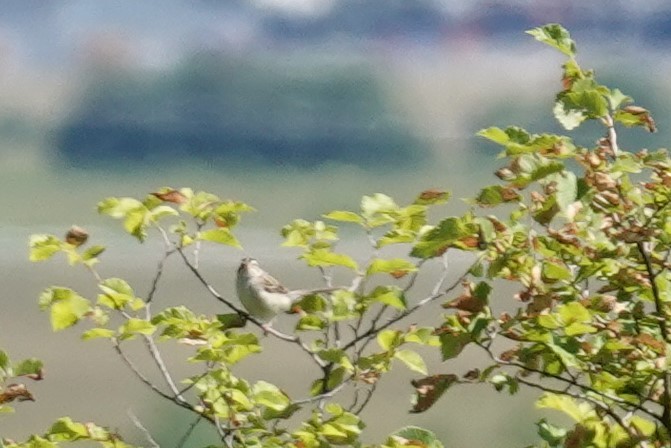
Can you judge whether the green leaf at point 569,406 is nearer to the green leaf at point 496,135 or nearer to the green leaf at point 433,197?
the green leaf at point 433,197

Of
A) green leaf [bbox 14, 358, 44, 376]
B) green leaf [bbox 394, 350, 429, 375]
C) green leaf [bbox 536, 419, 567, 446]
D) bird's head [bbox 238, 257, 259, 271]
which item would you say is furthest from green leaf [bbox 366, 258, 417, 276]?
bird's head [bbox 238, 257, 259, 271]

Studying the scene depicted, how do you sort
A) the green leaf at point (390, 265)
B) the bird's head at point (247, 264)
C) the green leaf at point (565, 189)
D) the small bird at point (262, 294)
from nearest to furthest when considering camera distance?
the green leaf at point (565, 189)
the green leaf at point (390, 265)
the small bird at point (262, 294)
the bird's head at point (247, 264)

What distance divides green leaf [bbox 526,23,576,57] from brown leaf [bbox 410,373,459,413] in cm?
43

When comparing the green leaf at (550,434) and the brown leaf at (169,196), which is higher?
the brown leaf at (169,196)

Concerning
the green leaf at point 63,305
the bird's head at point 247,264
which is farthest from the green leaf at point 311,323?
the bird's head at point 247,264

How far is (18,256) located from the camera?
Answer: 2338 mm

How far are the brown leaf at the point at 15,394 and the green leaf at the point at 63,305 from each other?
0.47 ft

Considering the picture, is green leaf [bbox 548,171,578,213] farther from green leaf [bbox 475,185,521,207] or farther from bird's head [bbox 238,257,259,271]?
bird's head [bbox 238,257,259,271]

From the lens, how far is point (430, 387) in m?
1.38

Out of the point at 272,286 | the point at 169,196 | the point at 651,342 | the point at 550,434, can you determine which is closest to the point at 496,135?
the point at 651,342

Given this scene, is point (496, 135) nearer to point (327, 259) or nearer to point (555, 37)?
point (555, 37)

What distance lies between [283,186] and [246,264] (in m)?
0.37

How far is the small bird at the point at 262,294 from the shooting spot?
71.1 inches

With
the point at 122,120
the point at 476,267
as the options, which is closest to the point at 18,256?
the point at 122,120
